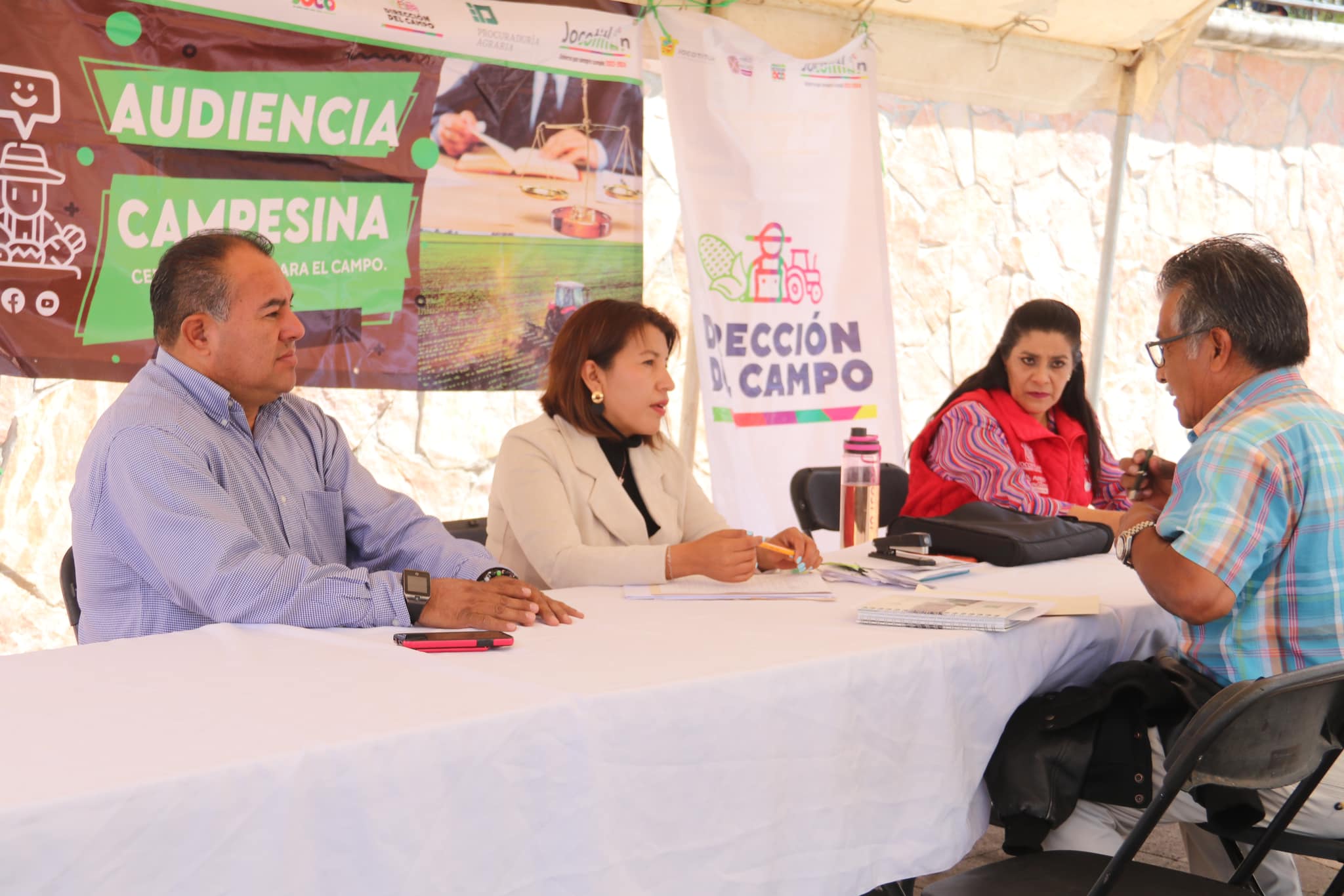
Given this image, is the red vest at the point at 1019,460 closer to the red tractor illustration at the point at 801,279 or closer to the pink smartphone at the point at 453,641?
the red tractor illustration at the point at 801,279

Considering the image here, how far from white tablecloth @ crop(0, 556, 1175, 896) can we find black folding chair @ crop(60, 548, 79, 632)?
54 centimetres

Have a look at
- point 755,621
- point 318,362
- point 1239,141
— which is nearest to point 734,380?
point 318,362

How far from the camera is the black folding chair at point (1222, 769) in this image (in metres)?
1.39

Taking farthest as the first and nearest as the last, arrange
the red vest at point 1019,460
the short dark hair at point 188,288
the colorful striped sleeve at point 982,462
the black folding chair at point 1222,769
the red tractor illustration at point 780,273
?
the red tractor illustration at point 780,273, the red vest at point 1019,460, the colorful striped sleeve at point 982,462, the short dark hair at point 188,288, the black folding chair at point 1222,769

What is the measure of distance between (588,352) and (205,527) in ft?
3.46

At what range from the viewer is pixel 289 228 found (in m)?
3.70

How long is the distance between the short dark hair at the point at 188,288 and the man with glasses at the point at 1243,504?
162cm

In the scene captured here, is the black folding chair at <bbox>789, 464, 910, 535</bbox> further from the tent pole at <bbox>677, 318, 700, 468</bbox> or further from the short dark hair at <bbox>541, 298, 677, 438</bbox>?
the tent pole at <bbox>677, 318, 700, 468</bbox>

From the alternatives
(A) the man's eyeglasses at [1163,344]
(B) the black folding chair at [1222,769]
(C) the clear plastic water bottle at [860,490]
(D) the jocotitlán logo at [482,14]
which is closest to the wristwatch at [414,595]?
(B) the black folding chair at [1222,769]

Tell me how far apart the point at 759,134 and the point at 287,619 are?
3309 mm

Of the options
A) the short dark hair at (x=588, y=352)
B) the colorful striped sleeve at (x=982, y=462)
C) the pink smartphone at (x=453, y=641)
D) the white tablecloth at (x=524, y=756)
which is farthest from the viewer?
the colorful striped sleeve at (x=982, y=462)

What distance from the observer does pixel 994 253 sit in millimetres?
6043

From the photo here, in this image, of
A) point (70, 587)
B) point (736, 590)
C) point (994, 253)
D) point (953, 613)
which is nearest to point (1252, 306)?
point (953, 613)

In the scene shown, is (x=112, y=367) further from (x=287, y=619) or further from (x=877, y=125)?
(x=877, y=125)
